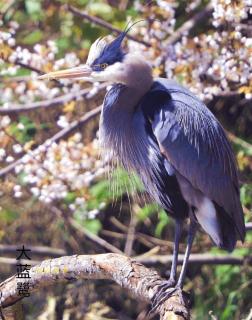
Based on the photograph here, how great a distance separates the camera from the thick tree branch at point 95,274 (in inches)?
87.7

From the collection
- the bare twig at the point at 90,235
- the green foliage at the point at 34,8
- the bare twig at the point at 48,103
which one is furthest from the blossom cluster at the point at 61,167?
the green foliage at the point at 34,8

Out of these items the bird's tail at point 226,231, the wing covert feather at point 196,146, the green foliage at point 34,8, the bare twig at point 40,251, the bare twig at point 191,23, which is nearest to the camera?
the wing covert feather at point 196,146

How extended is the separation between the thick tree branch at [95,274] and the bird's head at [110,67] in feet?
2.02

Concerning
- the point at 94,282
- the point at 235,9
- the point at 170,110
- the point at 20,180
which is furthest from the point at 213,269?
the point at 170,110

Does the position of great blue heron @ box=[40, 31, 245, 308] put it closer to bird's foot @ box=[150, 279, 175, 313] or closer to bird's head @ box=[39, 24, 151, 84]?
bird's head @ box=[39, 24, 151, 84]

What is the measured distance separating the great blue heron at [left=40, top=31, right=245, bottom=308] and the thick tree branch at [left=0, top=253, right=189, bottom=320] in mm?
363

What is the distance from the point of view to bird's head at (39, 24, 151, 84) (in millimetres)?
2664

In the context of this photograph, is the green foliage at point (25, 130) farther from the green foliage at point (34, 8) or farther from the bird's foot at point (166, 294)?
the bird's foot at point (166, 294)

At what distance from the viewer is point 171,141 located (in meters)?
2.65

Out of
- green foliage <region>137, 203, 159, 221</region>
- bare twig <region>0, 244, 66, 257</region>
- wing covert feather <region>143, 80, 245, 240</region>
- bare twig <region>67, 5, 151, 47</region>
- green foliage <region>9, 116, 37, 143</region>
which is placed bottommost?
bare twig <region>0, 244, 66, 257</region>

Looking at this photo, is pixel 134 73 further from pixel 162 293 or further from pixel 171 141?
pixel 162 293

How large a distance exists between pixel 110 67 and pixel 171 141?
0.28 meters

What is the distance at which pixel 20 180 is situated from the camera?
4.05 metres

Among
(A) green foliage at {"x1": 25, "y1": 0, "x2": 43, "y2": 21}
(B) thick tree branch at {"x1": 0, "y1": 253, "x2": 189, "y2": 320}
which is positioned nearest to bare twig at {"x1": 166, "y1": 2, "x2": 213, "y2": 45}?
(A) green foliage at {"x1": 25, "y1": 0, "x2": 43, "y2": 21}
